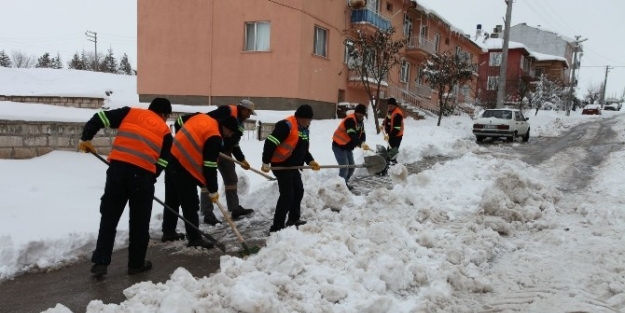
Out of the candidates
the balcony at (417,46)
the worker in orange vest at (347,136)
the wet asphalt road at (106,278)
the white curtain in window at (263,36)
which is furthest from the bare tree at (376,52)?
the wet asphalt road at (106,278)

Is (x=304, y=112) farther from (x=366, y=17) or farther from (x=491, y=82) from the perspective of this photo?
(x=491, y=82)

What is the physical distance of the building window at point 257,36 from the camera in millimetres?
17531

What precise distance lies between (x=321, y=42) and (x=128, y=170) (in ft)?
52.1

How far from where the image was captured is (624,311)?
11.4ft

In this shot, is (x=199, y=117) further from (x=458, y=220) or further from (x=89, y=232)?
(x=458, y=220)

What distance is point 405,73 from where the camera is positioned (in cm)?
2716

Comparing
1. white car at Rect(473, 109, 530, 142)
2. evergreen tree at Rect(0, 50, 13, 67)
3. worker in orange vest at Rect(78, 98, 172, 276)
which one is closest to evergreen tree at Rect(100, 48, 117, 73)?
evergreen tree at Rect(0, 50, 13, 67)

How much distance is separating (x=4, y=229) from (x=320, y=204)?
3.64 metres

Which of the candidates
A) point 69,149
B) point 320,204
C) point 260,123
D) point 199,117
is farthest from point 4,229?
point 260,123

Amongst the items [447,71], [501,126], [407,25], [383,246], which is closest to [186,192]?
[383,246]

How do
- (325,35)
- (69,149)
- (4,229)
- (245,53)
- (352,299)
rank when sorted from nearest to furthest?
(352,299), (4,229), (69,149), (245,53), (325,35)

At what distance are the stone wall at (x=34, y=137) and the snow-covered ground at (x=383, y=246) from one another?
21 centimetres

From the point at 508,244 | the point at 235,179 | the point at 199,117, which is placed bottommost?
the point at 508,244

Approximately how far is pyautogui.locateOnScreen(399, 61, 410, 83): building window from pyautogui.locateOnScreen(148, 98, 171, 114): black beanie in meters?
23.2
